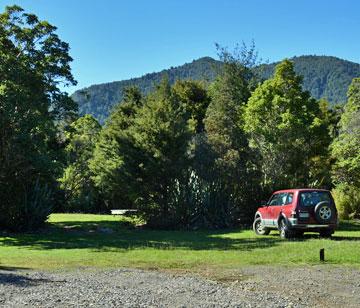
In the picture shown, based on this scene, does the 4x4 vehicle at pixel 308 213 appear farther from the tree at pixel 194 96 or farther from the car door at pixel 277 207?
the tree at pixel 194 96

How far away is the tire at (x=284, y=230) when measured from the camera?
19645 mm

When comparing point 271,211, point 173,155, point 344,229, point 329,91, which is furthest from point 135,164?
point 329,91

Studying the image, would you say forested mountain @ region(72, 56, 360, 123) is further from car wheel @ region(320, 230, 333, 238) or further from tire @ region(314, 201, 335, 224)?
tire @ region(314, 201, 335, 224)

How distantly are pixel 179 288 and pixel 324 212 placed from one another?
10799 millimetres

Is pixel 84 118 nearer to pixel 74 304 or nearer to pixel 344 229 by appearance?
pixel 344 229

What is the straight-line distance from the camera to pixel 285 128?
3481 cm

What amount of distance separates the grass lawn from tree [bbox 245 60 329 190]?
1237 centimetres

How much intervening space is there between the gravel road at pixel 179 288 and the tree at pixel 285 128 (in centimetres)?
2147

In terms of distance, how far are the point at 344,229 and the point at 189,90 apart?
129 ft

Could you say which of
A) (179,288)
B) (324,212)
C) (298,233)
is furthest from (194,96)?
(179,288)

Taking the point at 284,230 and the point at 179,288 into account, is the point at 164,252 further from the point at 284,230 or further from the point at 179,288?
the point at 179,288

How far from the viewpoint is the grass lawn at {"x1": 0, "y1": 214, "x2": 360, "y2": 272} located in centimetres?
1324

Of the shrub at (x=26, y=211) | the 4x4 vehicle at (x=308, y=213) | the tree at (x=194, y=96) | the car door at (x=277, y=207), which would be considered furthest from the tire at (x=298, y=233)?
the tree at (x=194, y=96)

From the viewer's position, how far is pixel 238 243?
18594mm
